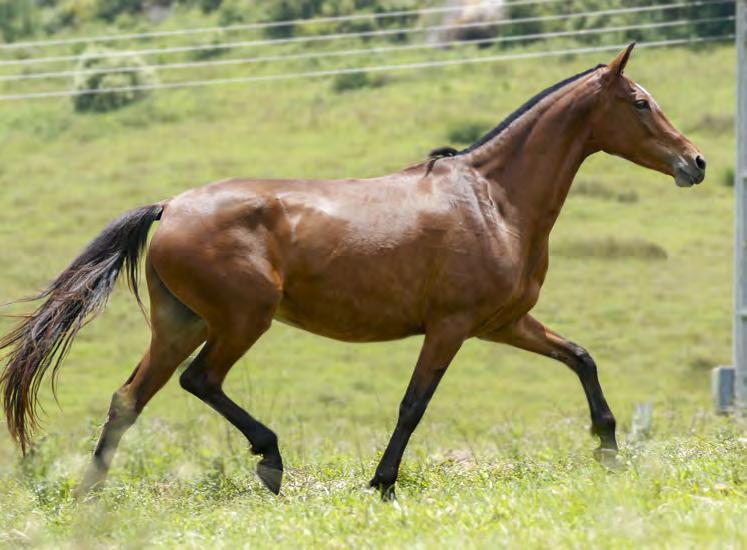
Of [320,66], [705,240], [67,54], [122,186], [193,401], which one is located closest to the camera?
[193,401]

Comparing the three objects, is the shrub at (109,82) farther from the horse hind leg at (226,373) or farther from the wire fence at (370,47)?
the horse hind leg at (226,373)

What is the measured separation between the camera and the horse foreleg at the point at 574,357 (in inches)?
290

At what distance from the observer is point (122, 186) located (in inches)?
887

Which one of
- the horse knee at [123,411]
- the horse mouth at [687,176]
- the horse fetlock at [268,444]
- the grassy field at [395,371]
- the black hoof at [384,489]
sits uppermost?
the horse mouth at [687,176]

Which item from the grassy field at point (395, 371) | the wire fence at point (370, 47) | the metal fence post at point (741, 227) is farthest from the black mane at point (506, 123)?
the wire fence at point (370, 47)

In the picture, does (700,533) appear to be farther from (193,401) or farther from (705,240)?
(705,240)

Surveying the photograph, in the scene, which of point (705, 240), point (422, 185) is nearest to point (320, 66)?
point (705, 240)

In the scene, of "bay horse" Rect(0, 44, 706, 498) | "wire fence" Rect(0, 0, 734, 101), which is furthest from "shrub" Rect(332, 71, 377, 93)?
"bay horse" Rect(0, 44, 706, 498)

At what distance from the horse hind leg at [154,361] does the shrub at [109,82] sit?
62.3 feet

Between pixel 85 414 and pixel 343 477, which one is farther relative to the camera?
pixel 85 414

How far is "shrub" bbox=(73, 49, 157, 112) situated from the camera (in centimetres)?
2588

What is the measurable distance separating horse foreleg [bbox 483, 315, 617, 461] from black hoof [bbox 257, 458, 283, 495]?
1438mm

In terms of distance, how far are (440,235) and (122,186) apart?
53.3 ft

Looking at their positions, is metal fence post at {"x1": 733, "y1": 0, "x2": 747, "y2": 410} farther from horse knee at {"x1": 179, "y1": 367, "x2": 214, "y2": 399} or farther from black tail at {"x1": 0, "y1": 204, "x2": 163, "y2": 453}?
black tail at {"x1": 0, "y1": 204, "x2": 163, "y2": 453}
